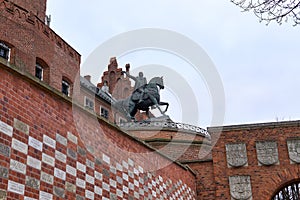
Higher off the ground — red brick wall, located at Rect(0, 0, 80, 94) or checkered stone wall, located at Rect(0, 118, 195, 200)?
red brick wall, located at Rect(0, 0, 80, 94)

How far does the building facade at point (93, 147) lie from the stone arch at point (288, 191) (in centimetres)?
3

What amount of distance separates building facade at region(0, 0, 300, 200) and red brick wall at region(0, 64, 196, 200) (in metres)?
0.01

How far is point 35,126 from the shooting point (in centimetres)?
636

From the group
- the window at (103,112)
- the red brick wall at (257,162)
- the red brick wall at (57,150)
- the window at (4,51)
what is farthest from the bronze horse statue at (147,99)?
the red brick wall at (57,150)

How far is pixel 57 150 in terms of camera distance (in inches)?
268

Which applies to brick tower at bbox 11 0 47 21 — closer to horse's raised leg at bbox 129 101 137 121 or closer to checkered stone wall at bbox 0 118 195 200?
horse's raised leg at bbox 129 101 137 121

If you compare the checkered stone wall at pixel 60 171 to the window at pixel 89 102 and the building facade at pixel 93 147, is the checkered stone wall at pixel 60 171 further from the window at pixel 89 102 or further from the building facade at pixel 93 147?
the window at pixel 89 102

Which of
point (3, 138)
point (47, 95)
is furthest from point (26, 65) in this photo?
point (3, 138)

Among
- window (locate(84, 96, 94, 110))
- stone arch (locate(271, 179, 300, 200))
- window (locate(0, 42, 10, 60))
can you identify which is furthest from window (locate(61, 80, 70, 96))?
stone arch (locate(271, 179, 300, 200))

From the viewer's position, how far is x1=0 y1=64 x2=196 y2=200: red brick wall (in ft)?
19.0

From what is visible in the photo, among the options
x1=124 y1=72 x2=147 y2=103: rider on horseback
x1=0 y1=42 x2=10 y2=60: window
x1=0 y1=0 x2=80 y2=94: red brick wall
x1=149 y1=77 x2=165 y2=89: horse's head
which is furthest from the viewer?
x1=149 y1=77 x2=165 y2=89: horse's head

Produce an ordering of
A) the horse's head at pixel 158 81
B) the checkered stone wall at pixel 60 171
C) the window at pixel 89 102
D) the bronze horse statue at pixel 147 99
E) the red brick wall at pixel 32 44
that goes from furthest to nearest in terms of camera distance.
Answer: the window at pixel 89 102
the horse's head at pixel 158 81
the bronze horse statue at pixel 147 99
the red brick wall at pixel 32 44
the checkered stone wall at pixel 60 171

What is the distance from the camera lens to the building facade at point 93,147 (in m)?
6.04

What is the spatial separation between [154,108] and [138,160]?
11.0 meters
